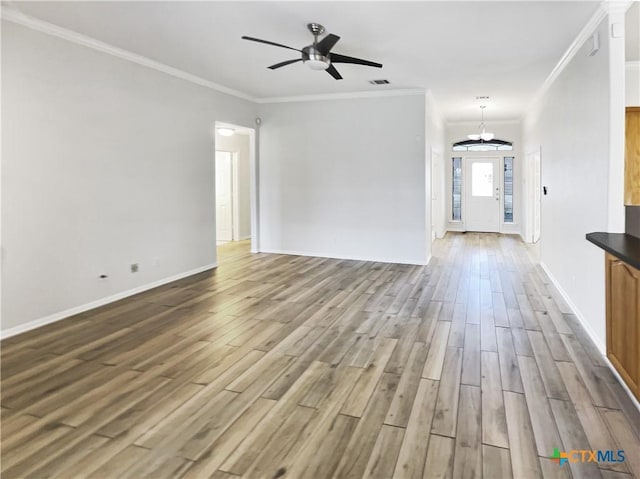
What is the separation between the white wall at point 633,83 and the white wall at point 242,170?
23.6 feet

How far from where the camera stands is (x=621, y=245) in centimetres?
273

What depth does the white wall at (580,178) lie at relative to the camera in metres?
3.37

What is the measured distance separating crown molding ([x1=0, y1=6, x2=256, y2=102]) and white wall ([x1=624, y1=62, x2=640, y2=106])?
5460mm

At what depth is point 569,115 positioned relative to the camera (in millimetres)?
4609

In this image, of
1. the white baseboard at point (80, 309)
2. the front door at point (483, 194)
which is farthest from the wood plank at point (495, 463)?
the front door at point (483, 194)

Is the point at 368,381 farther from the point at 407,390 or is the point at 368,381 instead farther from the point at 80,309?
the point at 80,309

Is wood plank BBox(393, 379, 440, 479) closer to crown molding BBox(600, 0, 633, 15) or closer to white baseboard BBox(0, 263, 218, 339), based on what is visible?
crown molding BBox(600, 0, 633, 15)

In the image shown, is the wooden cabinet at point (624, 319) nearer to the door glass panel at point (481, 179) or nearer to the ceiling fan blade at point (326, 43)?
the ceiling fan blade at point (326, 43)

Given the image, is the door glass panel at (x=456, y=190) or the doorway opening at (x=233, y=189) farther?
the door glass panel at (x=456, y=190)

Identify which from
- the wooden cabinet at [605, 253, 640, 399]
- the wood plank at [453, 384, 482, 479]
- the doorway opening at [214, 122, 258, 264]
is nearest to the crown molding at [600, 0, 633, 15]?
the wooden cabinet at [605, 253, 640, 399]

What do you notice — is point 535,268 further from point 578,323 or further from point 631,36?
point 631,36

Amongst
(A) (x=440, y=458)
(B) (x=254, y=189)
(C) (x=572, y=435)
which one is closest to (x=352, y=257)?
(B) (x=254, y=189)

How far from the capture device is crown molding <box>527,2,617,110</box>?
136 inches

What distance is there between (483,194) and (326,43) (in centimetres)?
876
